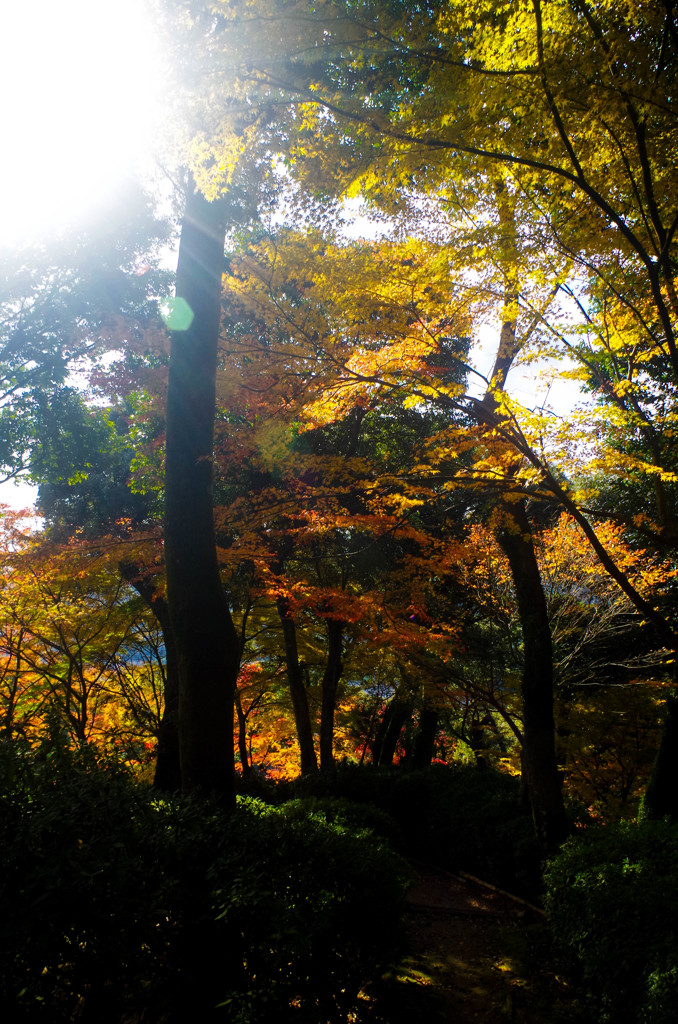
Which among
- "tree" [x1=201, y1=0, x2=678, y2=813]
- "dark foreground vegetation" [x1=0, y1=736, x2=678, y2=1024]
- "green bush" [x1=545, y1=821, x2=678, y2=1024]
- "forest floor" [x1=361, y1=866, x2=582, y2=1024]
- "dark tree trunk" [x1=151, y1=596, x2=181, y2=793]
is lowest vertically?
"forest floor" [x1=361, y1=866, x2=582, y2=1024]

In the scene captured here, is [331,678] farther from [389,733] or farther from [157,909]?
[157,909]

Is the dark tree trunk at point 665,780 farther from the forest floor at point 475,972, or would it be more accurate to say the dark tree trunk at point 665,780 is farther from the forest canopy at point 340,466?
the forest floor at point 475,972

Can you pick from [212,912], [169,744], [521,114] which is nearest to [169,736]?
[169,744]

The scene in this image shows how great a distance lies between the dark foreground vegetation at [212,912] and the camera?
2145mm

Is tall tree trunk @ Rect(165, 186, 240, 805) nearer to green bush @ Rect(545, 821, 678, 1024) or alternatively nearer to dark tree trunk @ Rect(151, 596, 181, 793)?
green bush @ Rect(545, 821, 678, 1024)

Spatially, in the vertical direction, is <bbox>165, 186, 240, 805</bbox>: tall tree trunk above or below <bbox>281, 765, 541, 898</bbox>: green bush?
above

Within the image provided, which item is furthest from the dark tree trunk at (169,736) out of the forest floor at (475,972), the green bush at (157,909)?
the green bush at (157,909)

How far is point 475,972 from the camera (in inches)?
196

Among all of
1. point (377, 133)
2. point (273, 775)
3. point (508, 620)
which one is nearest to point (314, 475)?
point (508, 620)

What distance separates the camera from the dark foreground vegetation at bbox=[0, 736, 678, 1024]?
214cm

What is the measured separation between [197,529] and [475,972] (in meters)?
5.12

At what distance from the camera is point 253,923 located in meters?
2.60

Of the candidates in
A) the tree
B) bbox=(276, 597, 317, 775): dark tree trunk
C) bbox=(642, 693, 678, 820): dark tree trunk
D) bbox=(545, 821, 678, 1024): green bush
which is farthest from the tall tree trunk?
bbox=(276, 597, 317, 775): dark tree trunk

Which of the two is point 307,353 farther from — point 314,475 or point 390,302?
point 314,475
